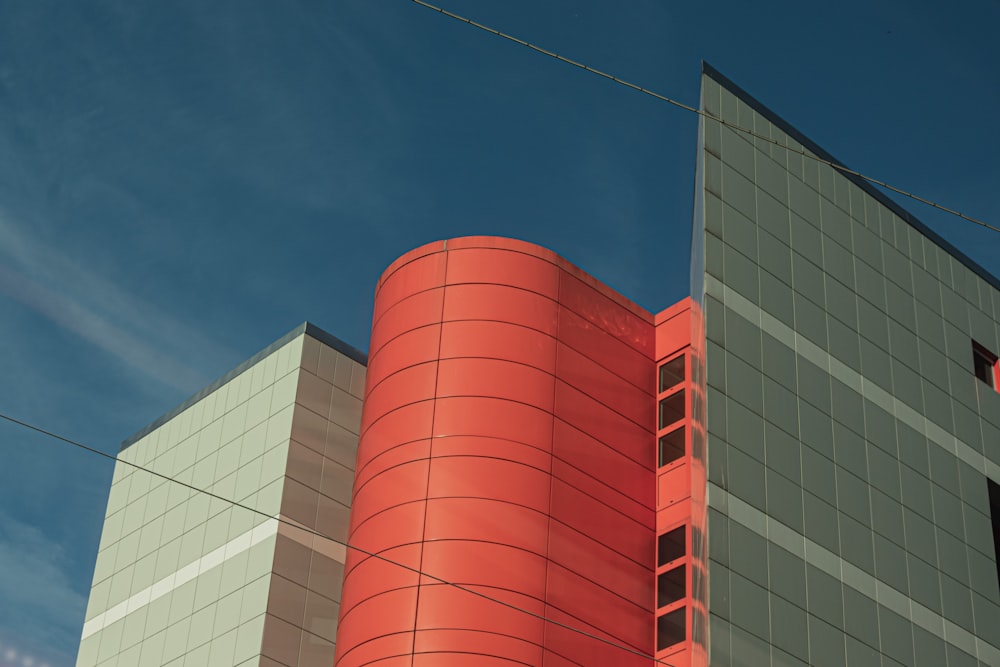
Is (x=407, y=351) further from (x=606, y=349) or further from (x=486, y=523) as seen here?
(x=486, y=523)

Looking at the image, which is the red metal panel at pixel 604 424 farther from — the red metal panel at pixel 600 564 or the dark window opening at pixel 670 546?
the red metal panel at pixel 600 564

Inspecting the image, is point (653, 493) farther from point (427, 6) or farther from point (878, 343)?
point (427, 6)

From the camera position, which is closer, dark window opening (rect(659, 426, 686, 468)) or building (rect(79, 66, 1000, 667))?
building (rect(79, 66, 1000, 667))

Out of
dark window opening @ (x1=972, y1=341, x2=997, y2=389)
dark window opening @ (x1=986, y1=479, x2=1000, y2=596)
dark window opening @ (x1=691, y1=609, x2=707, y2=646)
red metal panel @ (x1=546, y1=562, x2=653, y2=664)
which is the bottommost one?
dark window opening @ (x1=691, y1=609, x2=707, y2=646)

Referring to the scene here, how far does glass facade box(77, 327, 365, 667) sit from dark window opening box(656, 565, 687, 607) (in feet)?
36.8

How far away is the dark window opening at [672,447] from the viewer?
41.8 m

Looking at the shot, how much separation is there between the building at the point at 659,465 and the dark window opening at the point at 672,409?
11 centimetres

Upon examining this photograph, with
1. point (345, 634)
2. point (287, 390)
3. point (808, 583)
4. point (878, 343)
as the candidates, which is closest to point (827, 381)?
point (878, 343)

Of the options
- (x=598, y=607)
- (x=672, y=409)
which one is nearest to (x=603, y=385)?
(x=672, y=409)

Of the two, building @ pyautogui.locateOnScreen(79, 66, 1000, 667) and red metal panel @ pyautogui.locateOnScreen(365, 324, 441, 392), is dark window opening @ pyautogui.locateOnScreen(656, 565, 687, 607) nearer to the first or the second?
building @ pyautogui.locateOnScreen(79, 66, 1000, 667)

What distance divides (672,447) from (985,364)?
1294 centimetres

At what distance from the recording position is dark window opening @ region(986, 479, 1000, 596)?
45250 millimetres

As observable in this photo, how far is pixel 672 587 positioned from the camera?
3972 cm

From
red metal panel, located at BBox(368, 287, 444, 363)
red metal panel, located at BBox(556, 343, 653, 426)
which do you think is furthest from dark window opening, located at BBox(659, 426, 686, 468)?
red metal panel, located at BBox(368, 287, 444, 363)
